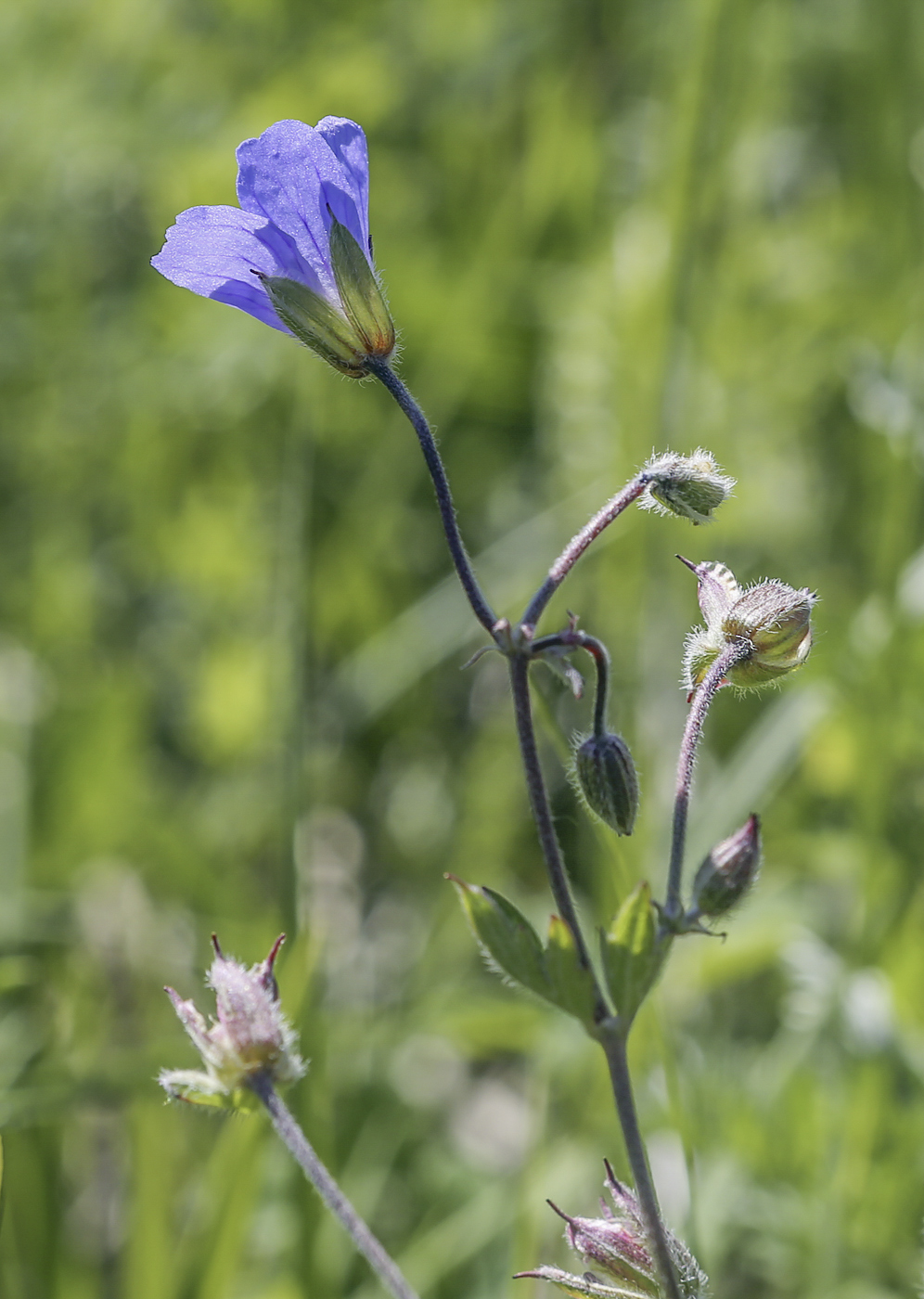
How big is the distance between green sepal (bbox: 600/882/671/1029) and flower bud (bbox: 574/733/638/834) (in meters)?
0.09

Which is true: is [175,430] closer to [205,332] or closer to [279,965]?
[205,332]

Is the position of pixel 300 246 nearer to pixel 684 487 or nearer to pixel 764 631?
pixel 684 487

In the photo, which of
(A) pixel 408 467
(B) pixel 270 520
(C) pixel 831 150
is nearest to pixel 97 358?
(B) pixel 270 520

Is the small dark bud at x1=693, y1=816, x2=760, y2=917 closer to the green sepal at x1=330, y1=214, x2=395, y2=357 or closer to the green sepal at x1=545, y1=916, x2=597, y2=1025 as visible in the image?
the green sepal at x1=545, y1=916, x2=597, y2=1025

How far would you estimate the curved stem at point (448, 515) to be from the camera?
115 centimetres

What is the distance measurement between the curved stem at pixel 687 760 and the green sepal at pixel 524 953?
11cm

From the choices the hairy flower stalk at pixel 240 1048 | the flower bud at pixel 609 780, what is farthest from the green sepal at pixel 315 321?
the hairy flower stalk at pixel 240 1048

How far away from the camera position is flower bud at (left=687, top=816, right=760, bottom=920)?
1199 millimetres

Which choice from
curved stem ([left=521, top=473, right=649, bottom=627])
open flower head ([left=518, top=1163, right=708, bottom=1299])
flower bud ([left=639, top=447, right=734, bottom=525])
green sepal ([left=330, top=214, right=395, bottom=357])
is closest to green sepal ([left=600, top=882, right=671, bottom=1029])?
open flower head ([left=518, top=1163, right=708, bottom=1299])

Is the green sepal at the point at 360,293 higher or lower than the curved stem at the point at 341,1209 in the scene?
higher

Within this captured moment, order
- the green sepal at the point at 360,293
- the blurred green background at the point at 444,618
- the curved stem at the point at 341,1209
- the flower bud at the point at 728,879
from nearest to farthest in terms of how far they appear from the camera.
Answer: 1. the curved stem at the point at 341,1209
2. the flower bud at the point at 728,879
3. the green sepal at the point at 360,293
4. the blurred green background at the point at 444,618

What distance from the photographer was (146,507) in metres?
3.96

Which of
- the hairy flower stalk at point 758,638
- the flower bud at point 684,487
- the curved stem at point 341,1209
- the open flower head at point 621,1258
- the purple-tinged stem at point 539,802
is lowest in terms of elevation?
the open flower head at point 621,1258

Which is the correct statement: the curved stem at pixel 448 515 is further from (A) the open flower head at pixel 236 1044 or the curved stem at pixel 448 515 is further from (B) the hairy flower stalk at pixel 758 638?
(A) the open flower head at pixel 236 1044
